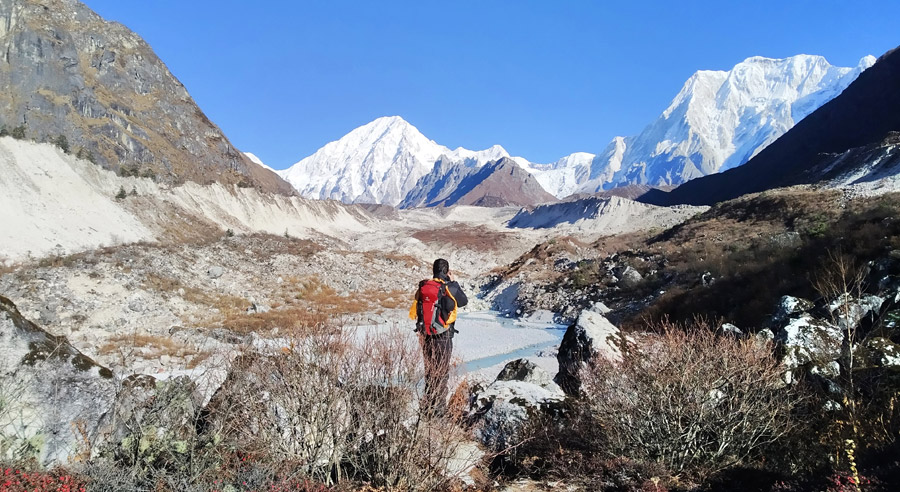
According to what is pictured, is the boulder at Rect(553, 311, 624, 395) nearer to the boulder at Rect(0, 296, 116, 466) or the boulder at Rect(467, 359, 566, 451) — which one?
the boulder at Rect(467, 359, 566, 451)

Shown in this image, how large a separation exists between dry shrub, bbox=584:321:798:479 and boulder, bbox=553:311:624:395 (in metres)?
2.23

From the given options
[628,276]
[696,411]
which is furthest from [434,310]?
[628,276]

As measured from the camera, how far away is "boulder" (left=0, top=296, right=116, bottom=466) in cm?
428

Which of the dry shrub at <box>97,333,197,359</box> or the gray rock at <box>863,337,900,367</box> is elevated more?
the dry shrub at <box>97,333,197,359</box>

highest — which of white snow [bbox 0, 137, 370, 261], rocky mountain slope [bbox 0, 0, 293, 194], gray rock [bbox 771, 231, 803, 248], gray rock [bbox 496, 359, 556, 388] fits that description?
rocky mountain slope [bbox 0, 0, 293, 194]

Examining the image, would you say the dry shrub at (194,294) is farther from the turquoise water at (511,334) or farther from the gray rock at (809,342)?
the gray rock at (809,342)

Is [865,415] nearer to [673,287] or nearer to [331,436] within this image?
[331,436]

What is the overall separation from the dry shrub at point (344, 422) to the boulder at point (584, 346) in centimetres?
359

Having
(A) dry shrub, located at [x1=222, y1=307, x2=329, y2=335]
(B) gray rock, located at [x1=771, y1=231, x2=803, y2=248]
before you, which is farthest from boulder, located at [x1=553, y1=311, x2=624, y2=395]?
(B) gray rock, located at [x1=771, y1=231, x2=803, y2=248]

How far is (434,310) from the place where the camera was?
5609 millimetres

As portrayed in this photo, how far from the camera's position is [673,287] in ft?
67.2

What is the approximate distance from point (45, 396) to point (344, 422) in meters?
3.24

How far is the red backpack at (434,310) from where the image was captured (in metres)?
5.59

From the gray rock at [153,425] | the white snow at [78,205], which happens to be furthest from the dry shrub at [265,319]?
the white snow at [78,205]
